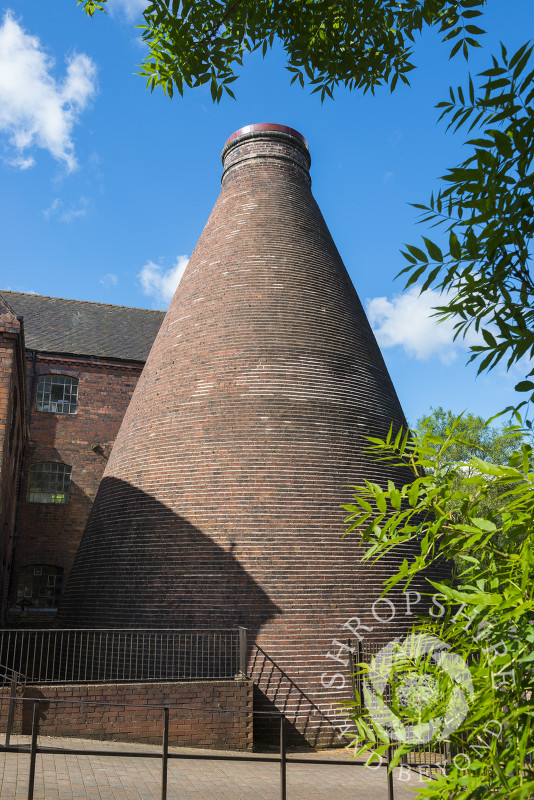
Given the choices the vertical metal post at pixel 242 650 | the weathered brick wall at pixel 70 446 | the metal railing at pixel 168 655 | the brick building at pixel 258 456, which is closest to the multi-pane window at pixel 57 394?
the weathered brick wall at pixel 70 446

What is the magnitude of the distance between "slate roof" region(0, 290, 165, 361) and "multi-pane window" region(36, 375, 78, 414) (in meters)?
0.93

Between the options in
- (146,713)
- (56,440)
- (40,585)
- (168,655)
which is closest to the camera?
(146,713)

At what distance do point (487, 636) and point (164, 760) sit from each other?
195 inches

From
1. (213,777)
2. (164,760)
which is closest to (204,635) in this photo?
(213,777)

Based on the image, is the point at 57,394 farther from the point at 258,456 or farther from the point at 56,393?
the point at 258,456

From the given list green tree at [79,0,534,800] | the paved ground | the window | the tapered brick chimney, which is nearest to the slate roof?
the window

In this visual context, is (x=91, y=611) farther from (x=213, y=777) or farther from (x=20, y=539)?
(x=20, y=539)

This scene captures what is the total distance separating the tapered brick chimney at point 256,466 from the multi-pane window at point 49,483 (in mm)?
7541

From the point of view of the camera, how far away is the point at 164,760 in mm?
5750

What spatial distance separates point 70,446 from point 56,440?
0.47 meters

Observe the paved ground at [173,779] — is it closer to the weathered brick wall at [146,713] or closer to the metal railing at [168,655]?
the weathered brick wall at [146,713]

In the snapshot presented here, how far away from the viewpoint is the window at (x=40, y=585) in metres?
17.8

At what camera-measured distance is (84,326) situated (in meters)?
21.8

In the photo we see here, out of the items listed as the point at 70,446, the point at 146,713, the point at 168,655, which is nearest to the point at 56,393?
the point at 70,446
